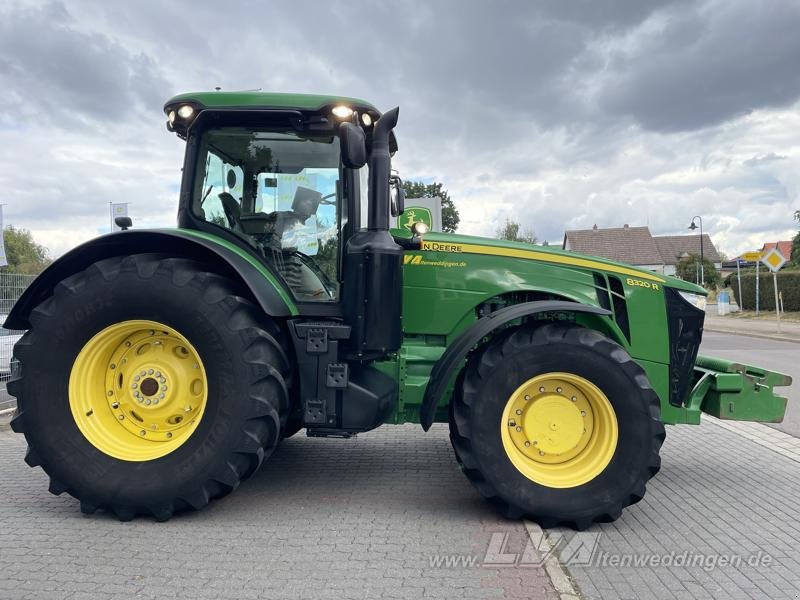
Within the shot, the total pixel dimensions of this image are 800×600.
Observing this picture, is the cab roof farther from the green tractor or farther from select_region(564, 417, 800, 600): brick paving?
select_region(564, 417, 800, 600): brick paving

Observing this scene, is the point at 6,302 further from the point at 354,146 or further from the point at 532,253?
the point at 532,253

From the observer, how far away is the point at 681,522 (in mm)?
3570

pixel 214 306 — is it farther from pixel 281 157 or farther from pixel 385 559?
pixel 385 559

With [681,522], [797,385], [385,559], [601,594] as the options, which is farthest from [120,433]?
[797,385]

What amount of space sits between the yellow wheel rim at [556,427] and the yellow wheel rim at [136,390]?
1911mm

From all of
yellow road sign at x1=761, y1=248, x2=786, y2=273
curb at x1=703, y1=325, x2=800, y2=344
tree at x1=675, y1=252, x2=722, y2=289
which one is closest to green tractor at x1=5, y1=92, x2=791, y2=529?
curb at x1=703, y1=325, x2=800, y2=344

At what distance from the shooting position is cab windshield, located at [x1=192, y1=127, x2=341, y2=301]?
3.88 m

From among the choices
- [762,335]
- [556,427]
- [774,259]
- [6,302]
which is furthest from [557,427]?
[762,335]

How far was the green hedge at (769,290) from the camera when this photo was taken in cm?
2649

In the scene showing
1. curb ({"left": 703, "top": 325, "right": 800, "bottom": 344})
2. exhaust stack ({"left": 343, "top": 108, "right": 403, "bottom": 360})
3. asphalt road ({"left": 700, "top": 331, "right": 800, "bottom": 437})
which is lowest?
asphalt road ({"left": 700, "top": 331, "right": 800, "bottom": 437})

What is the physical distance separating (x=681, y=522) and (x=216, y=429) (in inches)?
109

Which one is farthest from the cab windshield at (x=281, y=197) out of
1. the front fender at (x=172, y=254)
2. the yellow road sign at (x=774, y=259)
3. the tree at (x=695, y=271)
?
the tree at (x=695, y=271)

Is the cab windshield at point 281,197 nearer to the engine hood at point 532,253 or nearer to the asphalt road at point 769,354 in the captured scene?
the engine hood at point 532,253

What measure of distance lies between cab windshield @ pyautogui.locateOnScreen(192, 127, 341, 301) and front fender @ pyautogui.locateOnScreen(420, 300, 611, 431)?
0.83 meters
